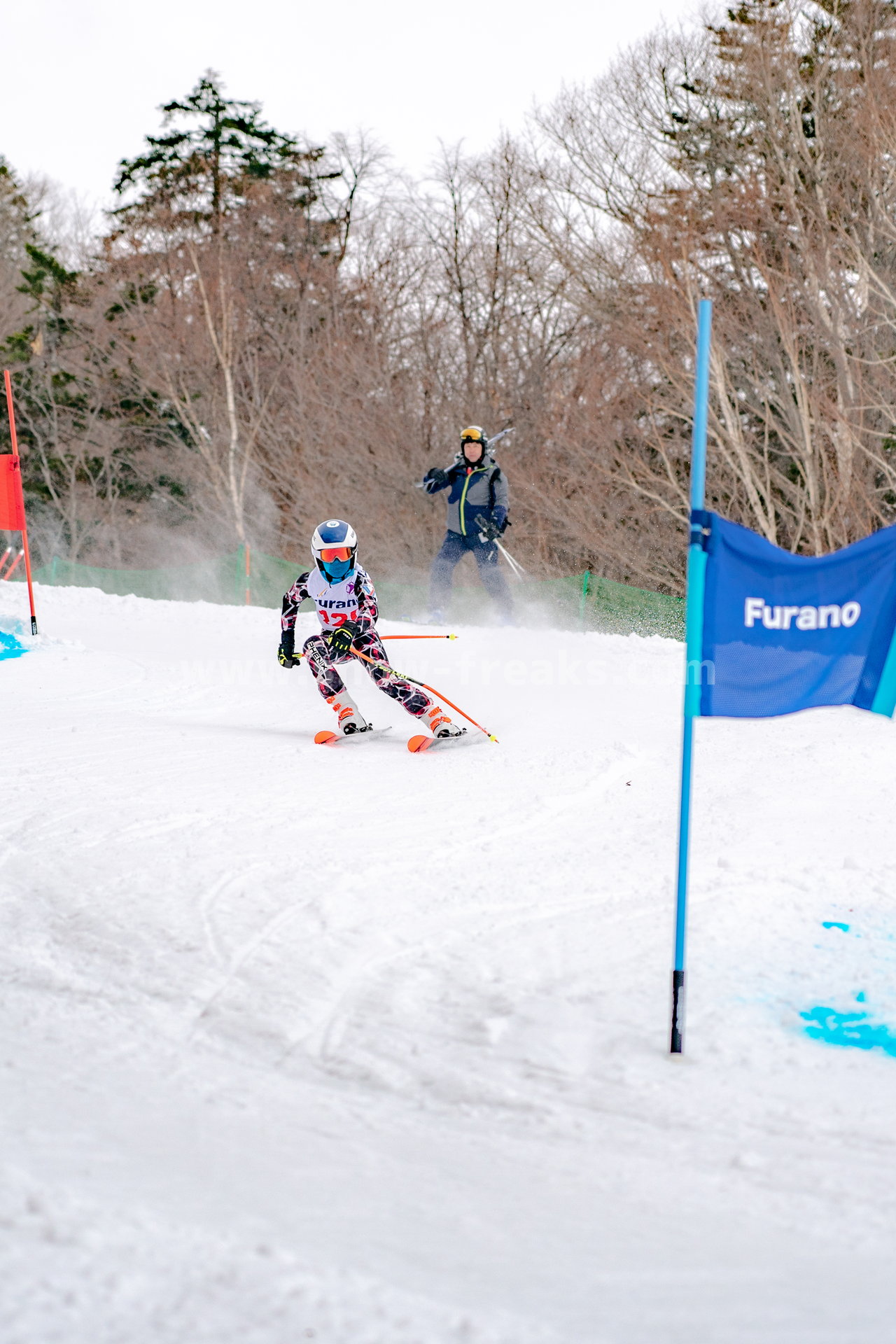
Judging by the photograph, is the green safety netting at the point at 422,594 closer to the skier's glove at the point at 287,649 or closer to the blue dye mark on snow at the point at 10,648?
the blue dye mark on snow at the point at 10,648

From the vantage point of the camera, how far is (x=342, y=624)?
25.3 feet

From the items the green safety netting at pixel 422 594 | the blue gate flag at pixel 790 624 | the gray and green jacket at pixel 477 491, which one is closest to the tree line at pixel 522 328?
the green safety netting at pixel 422 594

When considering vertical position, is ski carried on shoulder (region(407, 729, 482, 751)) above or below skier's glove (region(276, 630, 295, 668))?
below

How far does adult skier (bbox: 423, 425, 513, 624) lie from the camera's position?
38.2 ft

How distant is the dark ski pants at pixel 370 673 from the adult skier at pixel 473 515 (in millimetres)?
4029

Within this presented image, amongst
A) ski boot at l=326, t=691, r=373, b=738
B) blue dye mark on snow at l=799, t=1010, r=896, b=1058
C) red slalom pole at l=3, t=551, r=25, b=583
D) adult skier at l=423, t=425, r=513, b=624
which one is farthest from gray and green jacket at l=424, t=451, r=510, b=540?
blue dye mark on snow at l=799, t=1010, r=896, b=1058

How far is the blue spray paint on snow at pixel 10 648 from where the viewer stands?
1049 cm

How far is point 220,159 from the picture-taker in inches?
1157

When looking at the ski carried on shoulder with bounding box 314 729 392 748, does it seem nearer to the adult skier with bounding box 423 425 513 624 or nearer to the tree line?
the adult skier with bounding box 423 425 513 624

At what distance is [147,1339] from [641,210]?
2141 cm

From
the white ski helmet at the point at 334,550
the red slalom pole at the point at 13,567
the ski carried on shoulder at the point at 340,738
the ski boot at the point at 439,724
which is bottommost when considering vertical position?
the ski carried on shoulder at the point at 340,738

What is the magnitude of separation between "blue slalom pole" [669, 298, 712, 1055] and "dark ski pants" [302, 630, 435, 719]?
4.02 metres

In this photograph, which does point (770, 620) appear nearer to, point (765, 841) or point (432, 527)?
point (765, 841)

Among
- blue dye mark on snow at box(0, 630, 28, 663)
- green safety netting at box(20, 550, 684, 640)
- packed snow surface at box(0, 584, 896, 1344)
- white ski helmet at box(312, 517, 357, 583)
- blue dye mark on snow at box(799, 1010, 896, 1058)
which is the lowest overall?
blue dye mark on snow at box(799, 1010, 896, 1058)
